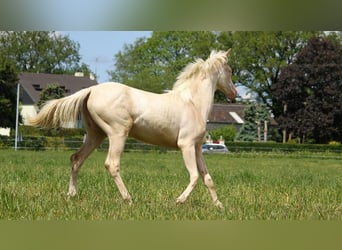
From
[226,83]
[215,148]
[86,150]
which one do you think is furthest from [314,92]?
[86,150]

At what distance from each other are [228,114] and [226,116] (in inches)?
29.2

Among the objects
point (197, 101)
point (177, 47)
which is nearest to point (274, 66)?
point (177, 47)

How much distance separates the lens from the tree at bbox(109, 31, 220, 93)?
824 inches

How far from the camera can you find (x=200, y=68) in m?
5.90

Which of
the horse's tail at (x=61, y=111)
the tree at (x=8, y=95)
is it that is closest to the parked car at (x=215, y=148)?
the tree at (x=8, y=95)

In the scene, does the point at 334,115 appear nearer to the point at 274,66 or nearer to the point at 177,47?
the point at 274,66

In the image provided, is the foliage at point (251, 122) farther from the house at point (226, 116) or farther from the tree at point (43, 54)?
the tree at point (43, 54)

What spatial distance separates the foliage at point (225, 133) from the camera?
3907 centimetres

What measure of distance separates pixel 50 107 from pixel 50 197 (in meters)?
0.87

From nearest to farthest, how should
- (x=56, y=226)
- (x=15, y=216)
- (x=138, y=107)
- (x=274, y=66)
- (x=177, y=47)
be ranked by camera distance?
(x=56, y=226) → (x=15, y=216) → (x=138, y=107) → (x=177, y=47) → (x=274, y=66)

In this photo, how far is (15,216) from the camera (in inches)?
163

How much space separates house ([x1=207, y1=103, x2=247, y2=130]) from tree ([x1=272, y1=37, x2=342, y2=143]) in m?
3.79

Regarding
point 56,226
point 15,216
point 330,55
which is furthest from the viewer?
point 330,55

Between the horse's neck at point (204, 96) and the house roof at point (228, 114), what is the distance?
35644 millimetres
